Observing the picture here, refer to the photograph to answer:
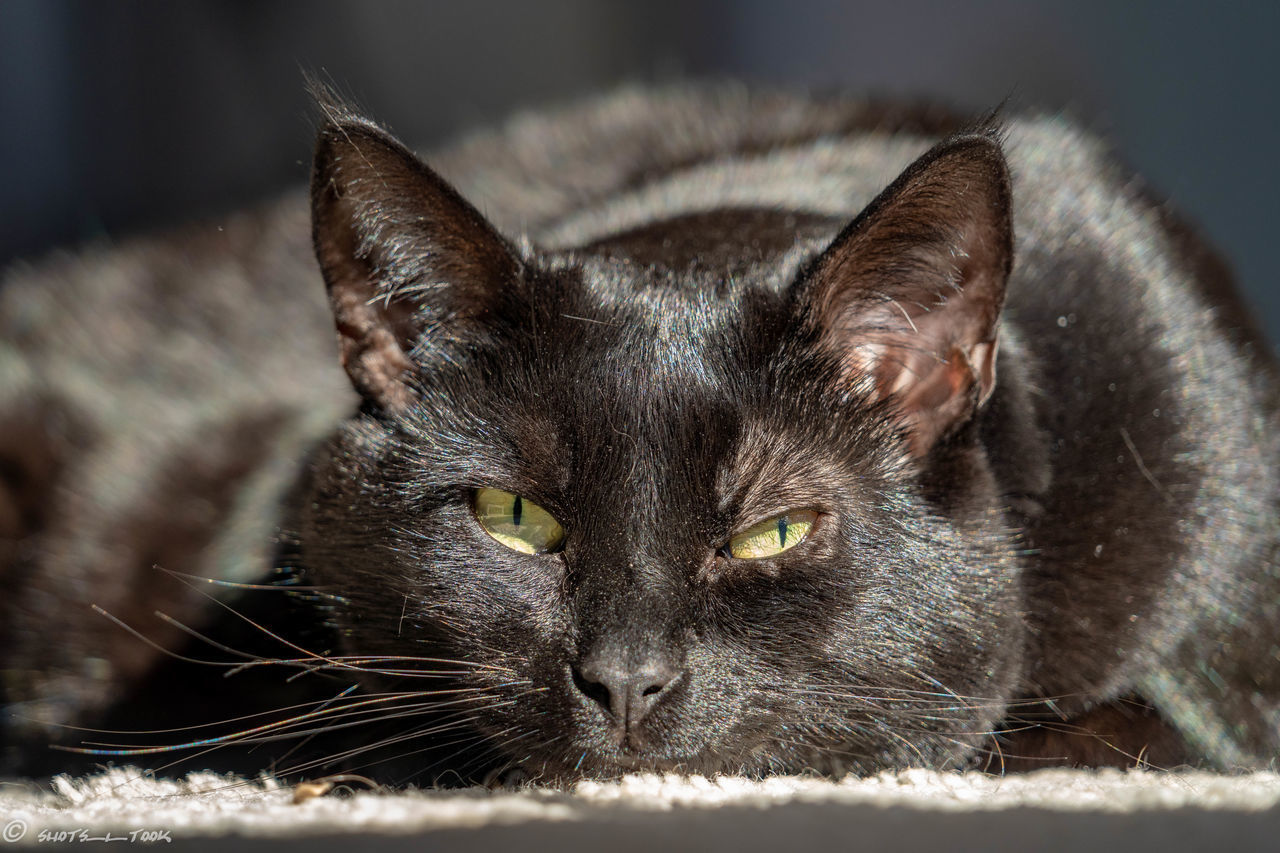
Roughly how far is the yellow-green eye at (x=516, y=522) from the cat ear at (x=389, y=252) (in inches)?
6.7

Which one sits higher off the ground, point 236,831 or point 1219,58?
point 1219,58

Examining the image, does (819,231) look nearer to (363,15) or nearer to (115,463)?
(115,463)

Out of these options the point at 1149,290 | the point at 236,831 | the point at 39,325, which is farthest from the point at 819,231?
the point at 39,325

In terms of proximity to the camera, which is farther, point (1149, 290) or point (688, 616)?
point (1149, 290)

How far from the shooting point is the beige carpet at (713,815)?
0.78m

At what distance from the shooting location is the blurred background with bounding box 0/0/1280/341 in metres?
2.41

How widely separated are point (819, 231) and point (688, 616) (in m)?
0.54

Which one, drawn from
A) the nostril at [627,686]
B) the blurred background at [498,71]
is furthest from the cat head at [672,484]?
the blurred background at [498,71]

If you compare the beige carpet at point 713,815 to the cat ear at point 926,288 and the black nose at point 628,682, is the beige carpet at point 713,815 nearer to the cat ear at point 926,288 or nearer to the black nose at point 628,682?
the black nose at point 628,682

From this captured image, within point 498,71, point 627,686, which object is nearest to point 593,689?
point 627,686

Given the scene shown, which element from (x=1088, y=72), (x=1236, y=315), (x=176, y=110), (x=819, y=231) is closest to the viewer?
(x=819, y=231)

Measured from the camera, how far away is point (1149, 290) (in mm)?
1423

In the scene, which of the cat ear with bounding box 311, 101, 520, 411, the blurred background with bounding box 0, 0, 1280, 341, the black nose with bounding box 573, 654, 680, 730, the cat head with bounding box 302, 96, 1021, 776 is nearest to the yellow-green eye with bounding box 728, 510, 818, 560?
the cat head with bounding box 302, 96, 1021, 776

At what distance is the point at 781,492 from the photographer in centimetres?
113
